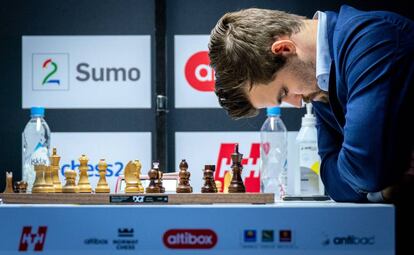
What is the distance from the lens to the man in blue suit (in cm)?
125

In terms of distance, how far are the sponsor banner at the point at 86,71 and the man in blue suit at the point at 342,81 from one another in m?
1.68

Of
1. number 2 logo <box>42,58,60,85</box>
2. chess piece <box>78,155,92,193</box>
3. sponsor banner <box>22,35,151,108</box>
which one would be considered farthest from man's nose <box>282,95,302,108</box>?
number 2 logo <box>42,58,60,85</box>

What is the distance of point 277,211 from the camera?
1211 mm

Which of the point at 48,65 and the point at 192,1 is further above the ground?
the point at 192,1

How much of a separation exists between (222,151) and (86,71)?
766 millimetres

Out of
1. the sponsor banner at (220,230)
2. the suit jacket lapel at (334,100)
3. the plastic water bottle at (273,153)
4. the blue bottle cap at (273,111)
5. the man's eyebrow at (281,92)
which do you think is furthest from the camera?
the blue bottle cap at (273,111)

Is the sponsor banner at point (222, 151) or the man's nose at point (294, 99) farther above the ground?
the man's nose at point (294, 99)

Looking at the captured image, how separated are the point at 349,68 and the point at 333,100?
6.4 inches

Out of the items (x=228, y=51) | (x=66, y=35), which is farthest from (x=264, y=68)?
(x=66, y=35)

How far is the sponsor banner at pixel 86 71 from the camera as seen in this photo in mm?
3289

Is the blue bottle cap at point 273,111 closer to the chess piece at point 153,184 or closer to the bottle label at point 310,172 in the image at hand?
the bottle label at point 310,172

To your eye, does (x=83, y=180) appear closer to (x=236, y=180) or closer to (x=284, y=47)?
(x=236, y=180)

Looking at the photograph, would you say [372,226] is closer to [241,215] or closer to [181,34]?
[241,215]

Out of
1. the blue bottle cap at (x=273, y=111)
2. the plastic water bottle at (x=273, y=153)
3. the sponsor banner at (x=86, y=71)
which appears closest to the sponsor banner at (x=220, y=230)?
the plastic water bottle at (x=273, y=153)
